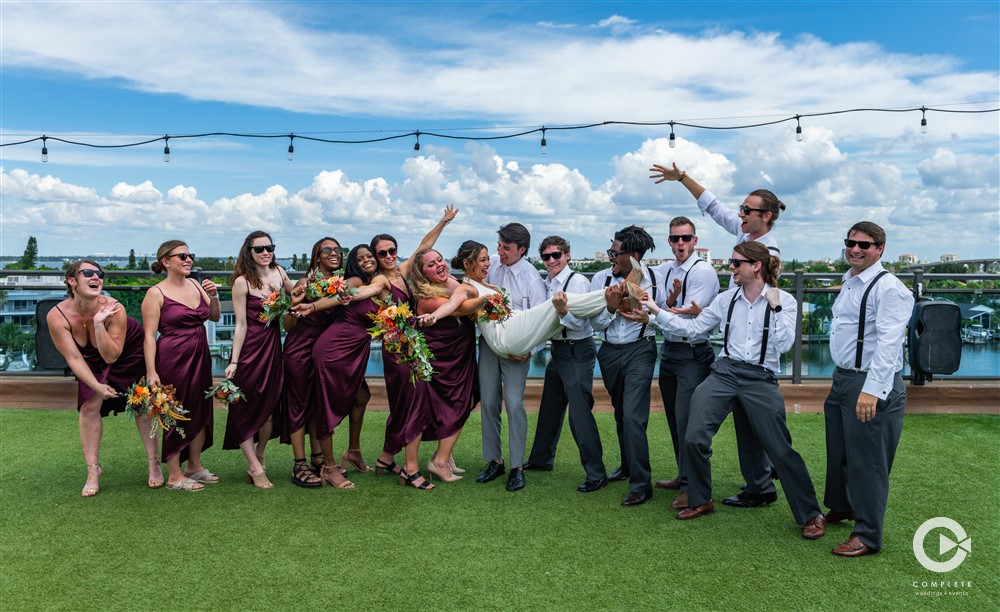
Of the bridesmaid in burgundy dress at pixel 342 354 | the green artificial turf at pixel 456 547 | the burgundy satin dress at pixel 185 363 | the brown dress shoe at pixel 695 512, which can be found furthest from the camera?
the bridesmaid in burgundy dress at pixel 342 354

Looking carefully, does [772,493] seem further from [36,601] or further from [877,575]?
[36,601]

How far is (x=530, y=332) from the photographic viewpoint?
5.09 metres

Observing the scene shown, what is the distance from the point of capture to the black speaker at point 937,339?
751 cm

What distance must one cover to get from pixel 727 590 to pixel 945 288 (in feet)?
18.7

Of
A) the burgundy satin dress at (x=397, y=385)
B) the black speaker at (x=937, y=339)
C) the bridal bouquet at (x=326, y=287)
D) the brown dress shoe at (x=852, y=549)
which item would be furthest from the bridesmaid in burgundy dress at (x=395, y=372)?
A: the black speaker at (x=937, y=339)

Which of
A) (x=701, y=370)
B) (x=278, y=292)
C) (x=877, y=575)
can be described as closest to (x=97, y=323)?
(x=278, y=292)

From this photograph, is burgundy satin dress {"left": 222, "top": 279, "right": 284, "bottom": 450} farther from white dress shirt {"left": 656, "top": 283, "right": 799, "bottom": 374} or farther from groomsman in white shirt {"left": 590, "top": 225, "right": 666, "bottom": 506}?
white dress shirt {"left": 656, "top": 283, "right": 799, "bottom": 374}

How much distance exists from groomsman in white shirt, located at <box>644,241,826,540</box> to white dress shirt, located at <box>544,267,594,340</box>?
2.96ft

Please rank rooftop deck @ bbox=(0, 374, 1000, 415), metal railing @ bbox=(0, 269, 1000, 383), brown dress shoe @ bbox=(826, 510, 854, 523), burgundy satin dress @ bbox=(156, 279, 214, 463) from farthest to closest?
metal railing @ bbox=(0, 269, 1000, 383)
rooftop deck @ bbox=(0, 374, 1000, 415)
burgundy satin dress @ bbox=(156, 279, 214, 463)
brown dress shoe @ bbox=(826, 510, 854, 523)

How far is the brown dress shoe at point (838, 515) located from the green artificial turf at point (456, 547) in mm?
42

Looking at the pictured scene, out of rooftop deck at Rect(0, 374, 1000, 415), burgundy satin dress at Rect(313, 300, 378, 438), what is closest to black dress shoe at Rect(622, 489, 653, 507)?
burgundy satin dress at Rect(313, 300, 378, 438)

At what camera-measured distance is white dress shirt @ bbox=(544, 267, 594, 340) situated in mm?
5168

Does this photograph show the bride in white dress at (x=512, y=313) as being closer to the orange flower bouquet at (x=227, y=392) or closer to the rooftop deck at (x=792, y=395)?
the orange flower bouquet at (x=227, y=392)

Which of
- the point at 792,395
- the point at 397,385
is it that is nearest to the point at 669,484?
the point at 397,385
